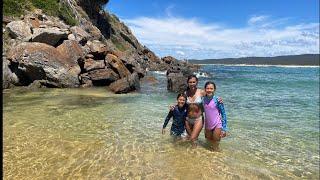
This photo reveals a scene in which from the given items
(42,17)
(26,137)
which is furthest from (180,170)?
(42,17)

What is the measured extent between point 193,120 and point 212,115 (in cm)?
63

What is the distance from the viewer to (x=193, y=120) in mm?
11211

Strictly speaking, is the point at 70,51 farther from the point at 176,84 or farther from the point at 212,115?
the point at 212,115

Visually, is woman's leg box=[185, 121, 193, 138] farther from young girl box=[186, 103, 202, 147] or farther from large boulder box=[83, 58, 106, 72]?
large boulder box=[83, 58, 106, 72]

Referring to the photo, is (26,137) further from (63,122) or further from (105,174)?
(105,174)

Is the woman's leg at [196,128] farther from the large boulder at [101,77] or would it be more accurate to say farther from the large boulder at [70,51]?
the large boulder at [70,51]

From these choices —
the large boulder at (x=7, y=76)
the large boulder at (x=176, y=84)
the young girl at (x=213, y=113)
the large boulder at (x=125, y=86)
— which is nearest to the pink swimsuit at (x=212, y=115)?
the young girl at (x=213, y=113)

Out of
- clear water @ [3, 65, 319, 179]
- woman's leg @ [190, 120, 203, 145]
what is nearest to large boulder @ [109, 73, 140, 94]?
clear water @ [3, 65, 319, 179]

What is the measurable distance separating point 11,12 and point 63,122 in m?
28.9

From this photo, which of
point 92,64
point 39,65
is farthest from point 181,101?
point 92,64

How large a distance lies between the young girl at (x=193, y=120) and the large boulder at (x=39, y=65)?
18441 mm

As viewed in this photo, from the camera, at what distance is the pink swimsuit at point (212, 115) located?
35.6ft

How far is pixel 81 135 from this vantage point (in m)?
12.6

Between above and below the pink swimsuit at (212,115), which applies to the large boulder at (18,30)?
above
